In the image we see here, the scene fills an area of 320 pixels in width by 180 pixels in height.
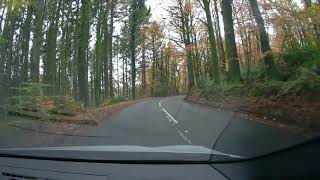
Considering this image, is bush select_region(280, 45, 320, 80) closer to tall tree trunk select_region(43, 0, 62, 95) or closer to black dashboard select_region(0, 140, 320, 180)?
black dashboard select_region(0, 140, 320, 180)

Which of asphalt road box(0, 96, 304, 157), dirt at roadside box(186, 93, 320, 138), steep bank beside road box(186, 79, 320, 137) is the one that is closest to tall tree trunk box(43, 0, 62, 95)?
asphalt road box(0, 96, 304, 157)

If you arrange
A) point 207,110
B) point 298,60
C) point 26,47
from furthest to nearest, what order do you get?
point 26,47, point 207,110, point 298,60

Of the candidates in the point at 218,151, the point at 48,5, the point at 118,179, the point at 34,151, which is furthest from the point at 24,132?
the point at 48,5

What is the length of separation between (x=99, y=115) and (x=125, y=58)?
129 ft

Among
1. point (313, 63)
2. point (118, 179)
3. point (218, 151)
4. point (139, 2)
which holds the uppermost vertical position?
point (139, 2)

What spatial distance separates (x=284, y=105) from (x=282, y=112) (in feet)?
0.54

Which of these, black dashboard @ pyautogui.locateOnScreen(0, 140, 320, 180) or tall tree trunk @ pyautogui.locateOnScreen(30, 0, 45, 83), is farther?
tall tree trunk @ pyautogui.locateOnScreen(30, 0, 45, 83)

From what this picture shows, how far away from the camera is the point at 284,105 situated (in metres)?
2.98

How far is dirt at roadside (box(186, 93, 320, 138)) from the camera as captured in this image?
2.19 meters

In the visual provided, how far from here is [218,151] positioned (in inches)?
106

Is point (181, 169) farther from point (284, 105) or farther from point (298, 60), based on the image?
point (298, 60)

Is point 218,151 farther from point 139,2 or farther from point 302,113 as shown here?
point 139,2

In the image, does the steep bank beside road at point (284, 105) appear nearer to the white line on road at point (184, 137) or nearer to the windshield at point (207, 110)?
the windshield at point (207, 110)

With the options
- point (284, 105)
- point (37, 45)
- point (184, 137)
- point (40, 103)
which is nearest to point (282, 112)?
point (284, 105)
